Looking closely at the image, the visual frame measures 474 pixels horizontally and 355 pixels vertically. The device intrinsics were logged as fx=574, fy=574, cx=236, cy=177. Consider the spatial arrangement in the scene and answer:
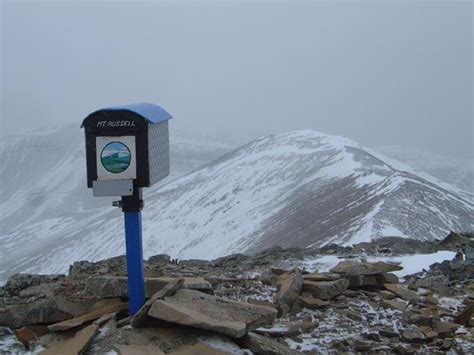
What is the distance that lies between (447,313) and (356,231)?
22.3 m

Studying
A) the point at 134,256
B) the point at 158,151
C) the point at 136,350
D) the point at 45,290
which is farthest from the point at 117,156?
the point at 45,290

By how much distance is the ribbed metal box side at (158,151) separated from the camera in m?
6.77

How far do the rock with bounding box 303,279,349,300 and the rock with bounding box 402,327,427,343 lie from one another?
1422 millimetres

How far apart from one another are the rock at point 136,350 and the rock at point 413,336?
304 centimetres

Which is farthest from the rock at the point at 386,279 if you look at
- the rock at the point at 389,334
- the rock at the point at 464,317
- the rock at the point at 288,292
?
the rock at the point at 389,334

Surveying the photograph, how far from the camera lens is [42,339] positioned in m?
6.49

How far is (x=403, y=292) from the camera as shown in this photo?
8641 mm

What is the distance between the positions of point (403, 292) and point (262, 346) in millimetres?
3438

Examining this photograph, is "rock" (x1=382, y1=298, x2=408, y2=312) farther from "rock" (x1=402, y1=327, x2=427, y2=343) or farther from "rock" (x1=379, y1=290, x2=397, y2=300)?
"rock" (x1=402, y1=327, x2=427, y2=343)

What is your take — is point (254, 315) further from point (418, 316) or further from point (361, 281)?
point (361, 281)

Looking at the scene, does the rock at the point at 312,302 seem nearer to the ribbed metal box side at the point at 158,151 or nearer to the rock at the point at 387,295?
the rock at the point at 387,295

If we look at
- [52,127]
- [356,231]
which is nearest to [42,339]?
[356,231]

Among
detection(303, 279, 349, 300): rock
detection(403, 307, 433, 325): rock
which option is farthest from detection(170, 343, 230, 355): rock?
detection(403, 307, 433, 325): rock

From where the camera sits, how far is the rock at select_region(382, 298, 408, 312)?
8.03 m
